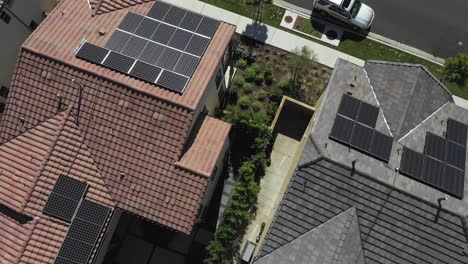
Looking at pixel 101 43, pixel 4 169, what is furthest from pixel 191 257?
pixel 101 43

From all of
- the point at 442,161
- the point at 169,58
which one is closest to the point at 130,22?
the point at 169,58

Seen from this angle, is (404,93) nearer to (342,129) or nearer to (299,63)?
(342,129)

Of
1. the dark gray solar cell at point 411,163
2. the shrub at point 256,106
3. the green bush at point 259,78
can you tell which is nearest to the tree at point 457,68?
the dark gray solar cell at point 411,163

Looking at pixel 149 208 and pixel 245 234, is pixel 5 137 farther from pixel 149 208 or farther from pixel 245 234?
pixel 245 234

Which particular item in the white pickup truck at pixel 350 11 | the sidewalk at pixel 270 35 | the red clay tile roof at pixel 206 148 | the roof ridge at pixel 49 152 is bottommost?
the roof ridge at pixel 49 152

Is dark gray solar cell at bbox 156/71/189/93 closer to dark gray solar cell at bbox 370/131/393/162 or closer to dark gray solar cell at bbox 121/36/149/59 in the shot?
dark gray solar cell at bbox 121/36/149/59

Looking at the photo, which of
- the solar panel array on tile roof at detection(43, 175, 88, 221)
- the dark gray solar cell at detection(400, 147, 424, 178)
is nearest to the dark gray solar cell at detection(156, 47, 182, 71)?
the solar panel array on tile roof at detection(43, 175, 88, 221)

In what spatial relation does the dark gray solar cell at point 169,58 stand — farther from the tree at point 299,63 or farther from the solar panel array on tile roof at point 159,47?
the tree at point 299,63
